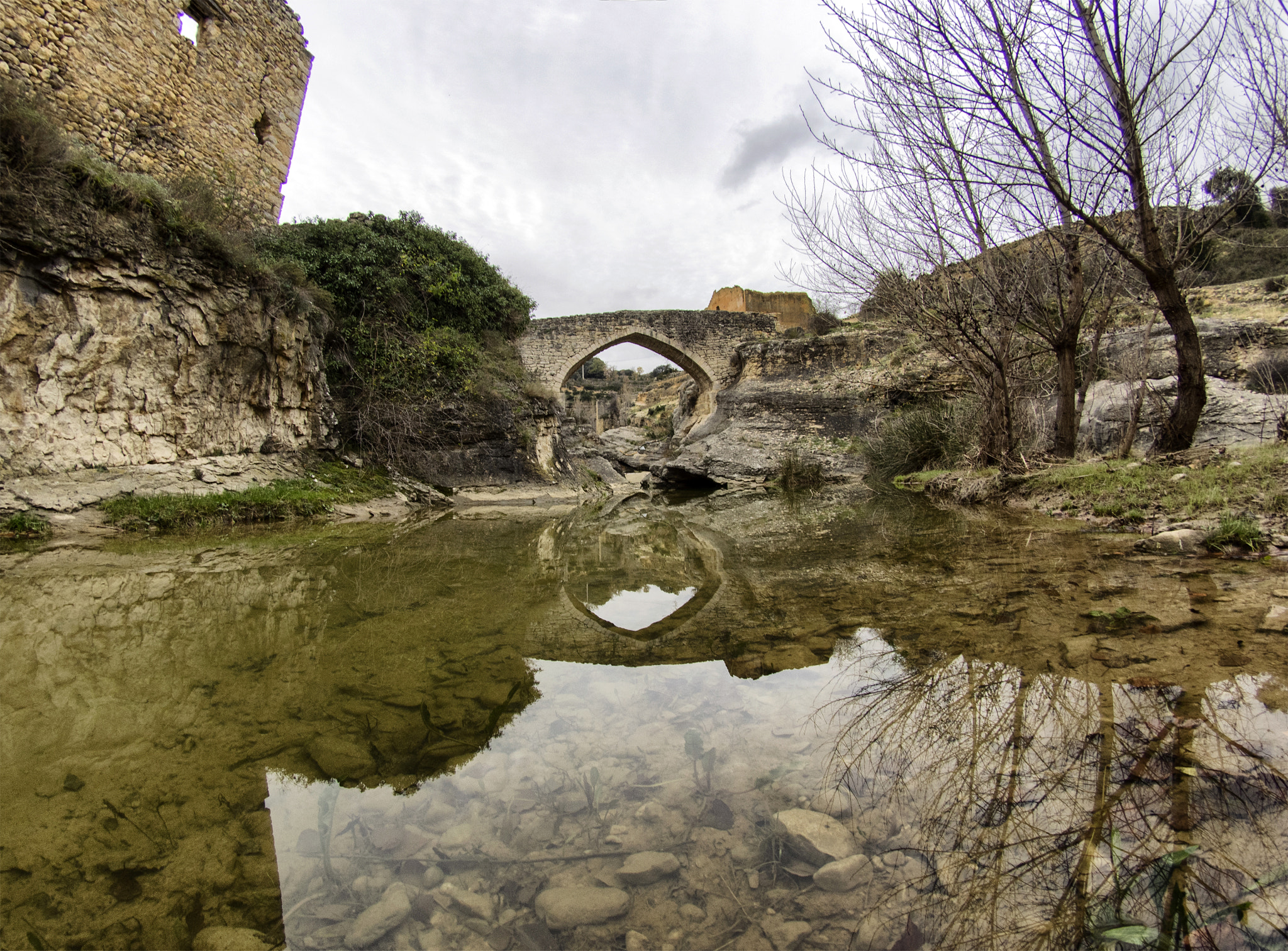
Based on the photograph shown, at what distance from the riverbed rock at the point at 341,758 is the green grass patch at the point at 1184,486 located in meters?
4.61

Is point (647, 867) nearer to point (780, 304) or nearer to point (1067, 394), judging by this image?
point (1067, 394)

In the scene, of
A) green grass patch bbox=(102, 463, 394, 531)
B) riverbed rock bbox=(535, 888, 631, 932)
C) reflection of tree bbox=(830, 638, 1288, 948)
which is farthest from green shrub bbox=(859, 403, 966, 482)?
riverbed rock bbox=(535, 888, 631, 932)

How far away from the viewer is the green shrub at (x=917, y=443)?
9.55m

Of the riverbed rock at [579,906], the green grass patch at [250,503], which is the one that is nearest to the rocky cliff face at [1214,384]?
the riverbed rock at [579,906]

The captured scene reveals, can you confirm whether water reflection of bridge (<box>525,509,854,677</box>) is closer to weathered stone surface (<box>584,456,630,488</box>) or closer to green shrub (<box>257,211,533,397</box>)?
green shrub (<box>257,211,533,397</box>)

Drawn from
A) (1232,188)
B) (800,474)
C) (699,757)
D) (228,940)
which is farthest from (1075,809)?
(800,474)

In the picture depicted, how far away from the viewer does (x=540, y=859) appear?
1.06 meters

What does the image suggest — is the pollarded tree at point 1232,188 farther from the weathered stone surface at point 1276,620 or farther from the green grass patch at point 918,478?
the weathered stone surface at point 1276,620

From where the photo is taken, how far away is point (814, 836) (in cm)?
108

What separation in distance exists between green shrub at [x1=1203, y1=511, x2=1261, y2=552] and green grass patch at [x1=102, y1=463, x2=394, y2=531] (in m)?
7.52

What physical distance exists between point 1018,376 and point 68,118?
41.5 ft

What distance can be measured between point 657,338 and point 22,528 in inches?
670

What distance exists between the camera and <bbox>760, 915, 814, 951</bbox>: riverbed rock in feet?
2.80

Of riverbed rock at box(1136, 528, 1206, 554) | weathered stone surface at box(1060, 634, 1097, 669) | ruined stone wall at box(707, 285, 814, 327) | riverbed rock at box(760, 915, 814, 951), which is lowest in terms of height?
riverbed rock at box(760, 915, 814, 951)
